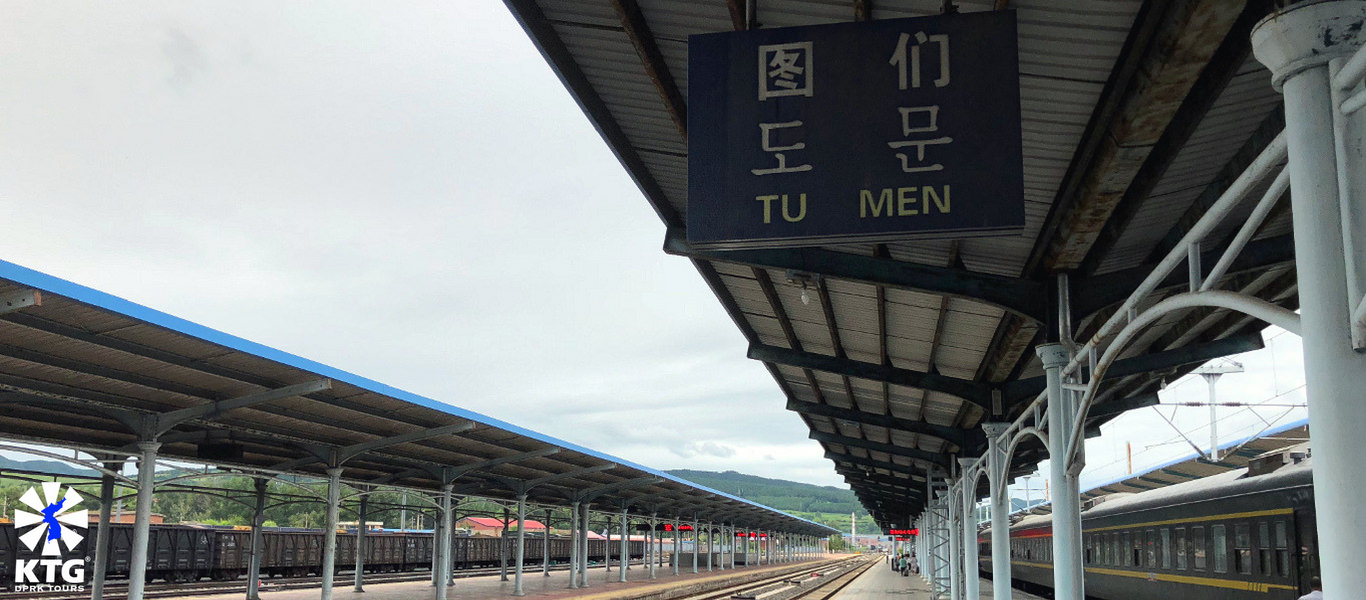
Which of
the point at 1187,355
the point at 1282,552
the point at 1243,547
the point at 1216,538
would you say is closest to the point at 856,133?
the point at 1187,355

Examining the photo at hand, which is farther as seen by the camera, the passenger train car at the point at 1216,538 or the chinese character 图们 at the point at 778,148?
the passenger train car at the point at 1216,538

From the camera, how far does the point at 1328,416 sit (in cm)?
349

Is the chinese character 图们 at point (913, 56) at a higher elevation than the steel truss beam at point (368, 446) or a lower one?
higher

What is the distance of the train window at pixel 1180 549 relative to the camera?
15.8 metres

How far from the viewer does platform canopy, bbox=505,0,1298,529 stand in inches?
218

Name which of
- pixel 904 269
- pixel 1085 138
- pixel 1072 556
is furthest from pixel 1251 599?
pixel 1085 138

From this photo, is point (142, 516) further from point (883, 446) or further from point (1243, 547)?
point (883, 446)

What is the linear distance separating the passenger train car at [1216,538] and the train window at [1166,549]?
0.8 inches

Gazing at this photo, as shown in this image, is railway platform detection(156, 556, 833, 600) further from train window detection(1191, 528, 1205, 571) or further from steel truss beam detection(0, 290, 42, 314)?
steel truss beam detection(0, 290, 42, 314)

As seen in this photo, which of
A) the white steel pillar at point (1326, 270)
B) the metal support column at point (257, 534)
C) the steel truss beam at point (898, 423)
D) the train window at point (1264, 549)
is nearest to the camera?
the white steel pillar at point (1326, 270)

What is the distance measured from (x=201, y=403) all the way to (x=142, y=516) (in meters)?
1.89

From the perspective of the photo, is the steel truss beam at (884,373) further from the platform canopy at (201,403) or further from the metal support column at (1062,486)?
the platform canopy at (201,403)

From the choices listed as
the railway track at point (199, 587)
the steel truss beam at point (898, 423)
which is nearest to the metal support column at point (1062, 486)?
the steel truss beam at point (898, 423)

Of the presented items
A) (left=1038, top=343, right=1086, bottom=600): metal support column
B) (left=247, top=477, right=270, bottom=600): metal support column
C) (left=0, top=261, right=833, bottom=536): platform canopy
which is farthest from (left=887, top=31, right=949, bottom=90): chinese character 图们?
(left=247, top=477, right=270, bottom=600): metal support column
